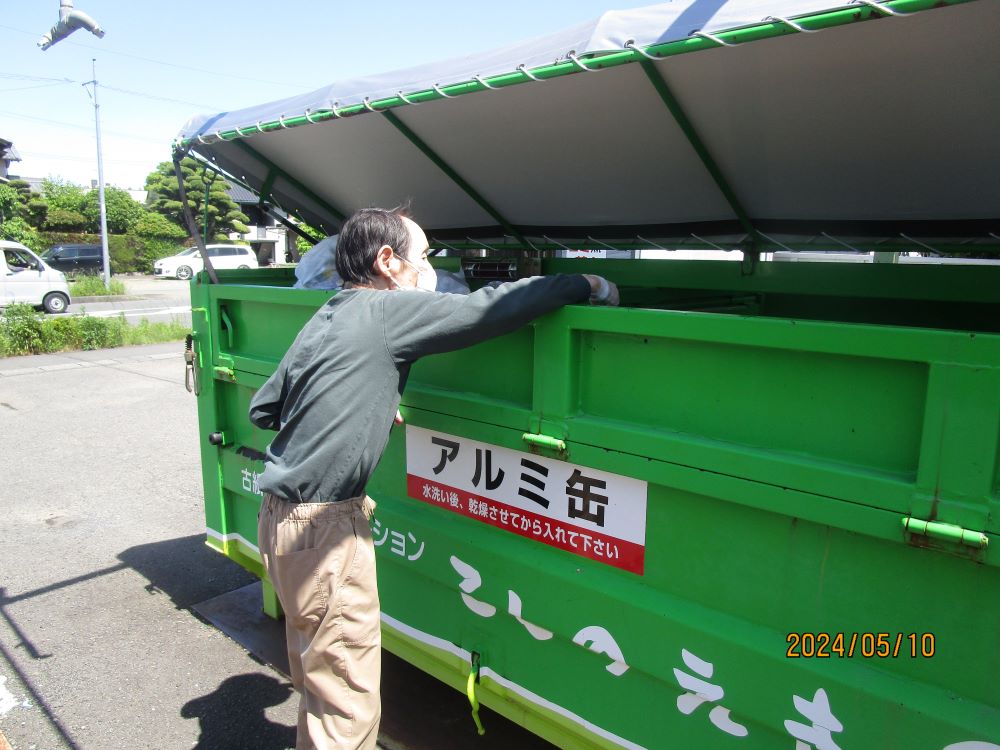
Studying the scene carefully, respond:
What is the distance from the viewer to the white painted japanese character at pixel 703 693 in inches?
63.3

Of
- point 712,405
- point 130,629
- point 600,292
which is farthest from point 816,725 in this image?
point 130,629

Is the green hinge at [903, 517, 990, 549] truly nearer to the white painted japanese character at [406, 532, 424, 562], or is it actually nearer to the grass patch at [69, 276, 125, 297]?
the white painted japanese character at [406, 532, 424, 562]

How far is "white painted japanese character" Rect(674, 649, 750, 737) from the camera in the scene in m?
1.61

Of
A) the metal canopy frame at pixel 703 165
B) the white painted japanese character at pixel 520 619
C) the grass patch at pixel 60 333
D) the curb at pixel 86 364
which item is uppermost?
the metal canopy frame at pixel 703 165

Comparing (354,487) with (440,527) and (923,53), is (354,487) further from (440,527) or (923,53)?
(923,53)

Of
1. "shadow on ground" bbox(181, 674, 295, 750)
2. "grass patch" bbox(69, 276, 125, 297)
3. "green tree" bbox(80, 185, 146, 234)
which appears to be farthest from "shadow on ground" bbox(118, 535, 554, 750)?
"green tree" bbox(80, 185, 146, 234)

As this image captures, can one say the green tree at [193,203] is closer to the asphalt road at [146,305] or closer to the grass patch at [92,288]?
the asphalt road at [146,305]

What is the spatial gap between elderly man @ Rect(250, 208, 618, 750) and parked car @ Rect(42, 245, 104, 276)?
28.7 m

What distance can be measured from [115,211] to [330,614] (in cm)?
3779

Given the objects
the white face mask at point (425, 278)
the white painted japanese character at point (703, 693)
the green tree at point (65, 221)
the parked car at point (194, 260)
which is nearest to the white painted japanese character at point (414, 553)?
the white face mask at point (425, 278)

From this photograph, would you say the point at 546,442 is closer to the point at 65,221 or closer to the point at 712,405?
the point at 712,405

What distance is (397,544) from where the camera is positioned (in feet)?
7.72

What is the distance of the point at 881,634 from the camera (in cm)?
141

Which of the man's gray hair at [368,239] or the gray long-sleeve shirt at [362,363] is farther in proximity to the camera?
the man's gray hair at [368,239]
